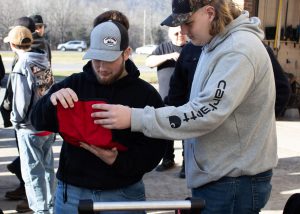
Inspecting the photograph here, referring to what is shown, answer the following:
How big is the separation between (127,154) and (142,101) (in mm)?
279

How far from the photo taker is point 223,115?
2.03 metres

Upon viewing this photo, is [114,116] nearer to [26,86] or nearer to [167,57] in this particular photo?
[26,86]

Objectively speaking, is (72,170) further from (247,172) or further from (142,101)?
(247,172)

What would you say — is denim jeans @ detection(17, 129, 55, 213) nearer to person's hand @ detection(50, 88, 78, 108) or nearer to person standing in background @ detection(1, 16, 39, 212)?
person standing in background @ detection(1, 16, 39, 212)

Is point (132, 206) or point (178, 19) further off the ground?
point (178, 19)

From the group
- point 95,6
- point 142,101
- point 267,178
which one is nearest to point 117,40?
point 142,101

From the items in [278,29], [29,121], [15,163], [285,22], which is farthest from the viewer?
[285,22]

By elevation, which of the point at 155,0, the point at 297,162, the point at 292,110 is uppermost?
the point at 297,162

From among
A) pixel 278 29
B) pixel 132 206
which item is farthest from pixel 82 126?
pixel 278 29

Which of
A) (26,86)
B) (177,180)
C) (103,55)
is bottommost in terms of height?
(177,180)

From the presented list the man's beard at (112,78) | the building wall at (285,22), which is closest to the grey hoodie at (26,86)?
the man's beard at (112,78)

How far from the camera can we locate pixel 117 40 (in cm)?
231

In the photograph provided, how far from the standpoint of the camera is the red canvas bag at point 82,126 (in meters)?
2.13

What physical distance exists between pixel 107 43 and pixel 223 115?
25.9 inches
